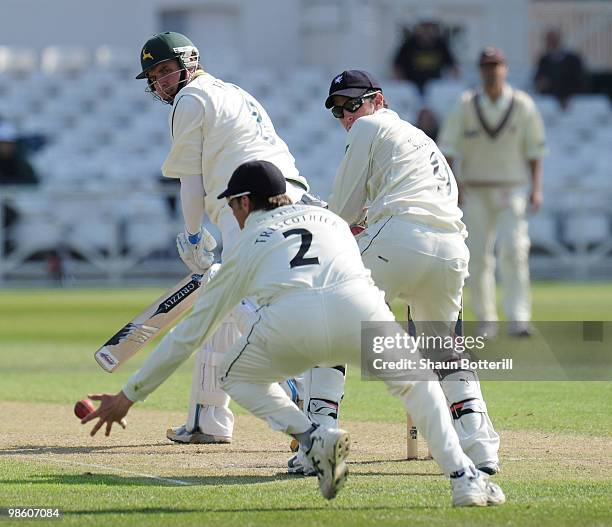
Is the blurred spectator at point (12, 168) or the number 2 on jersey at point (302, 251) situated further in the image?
the blurred spectator at point (12, 168)

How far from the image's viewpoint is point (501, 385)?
11203 millimetres

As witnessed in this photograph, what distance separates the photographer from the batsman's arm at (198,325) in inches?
252

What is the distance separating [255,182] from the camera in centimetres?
644

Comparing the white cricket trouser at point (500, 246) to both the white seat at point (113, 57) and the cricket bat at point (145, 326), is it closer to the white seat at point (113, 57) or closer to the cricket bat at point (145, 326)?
the cricket bat at point (145, 326)

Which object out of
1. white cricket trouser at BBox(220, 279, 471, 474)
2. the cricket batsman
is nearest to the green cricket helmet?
the cricket batsman

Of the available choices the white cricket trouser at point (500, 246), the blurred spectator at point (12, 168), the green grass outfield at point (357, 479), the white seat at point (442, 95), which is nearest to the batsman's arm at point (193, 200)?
the green grass outfield at point (357, 479)

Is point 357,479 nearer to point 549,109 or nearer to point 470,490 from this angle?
point 470,490

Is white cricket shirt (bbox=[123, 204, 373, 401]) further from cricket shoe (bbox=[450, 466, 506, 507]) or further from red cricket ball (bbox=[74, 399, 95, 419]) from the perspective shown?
cricket shoe (bbox=[450, 466, 506, 507])

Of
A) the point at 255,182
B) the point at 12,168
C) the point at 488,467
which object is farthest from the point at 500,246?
the point at 12,168

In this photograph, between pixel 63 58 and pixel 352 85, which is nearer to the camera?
pixel 352 85

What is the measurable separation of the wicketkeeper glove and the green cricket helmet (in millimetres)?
981

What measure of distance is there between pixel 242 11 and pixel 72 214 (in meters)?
12.6

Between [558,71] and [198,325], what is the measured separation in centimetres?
2434

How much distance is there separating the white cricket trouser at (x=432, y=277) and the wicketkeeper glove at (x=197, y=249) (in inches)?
56.5
